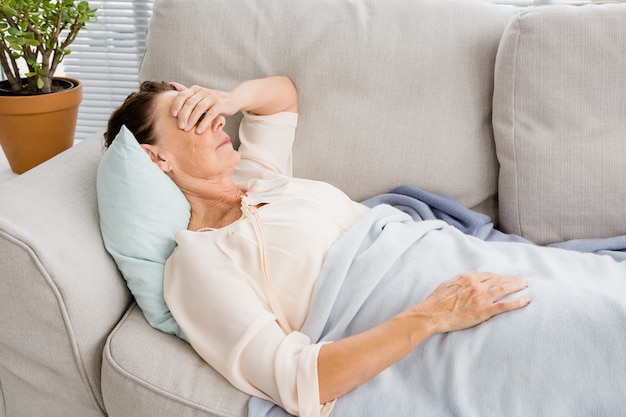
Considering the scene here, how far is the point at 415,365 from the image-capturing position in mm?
1093

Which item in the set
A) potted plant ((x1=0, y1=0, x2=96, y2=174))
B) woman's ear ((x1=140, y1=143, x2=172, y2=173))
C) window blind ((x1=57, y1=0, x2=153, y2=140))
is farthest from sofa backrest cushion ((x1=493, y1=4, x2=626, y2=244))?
window blind ((x1=57, y1=0, x2=153, y2=140))

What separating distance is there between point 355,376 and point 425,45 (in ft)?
2.87

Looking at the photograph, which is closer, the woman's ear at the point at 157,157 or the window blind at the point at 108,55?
the woman's ear at the point at 157,157

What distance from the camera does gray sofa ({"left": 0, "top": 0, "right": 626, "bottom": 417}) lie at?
1.18 meters

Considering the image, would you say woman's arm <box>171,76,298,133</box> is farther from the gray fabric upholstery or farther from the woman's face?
the gray fabric upholstery

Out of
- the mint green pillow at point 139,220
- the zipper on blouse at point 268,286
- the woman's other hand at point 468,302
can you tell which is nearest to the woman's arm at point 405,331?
the woman's other hand at point 468,302

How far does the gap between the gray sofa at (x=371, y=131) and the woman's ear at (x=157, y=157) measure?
0.55 feet

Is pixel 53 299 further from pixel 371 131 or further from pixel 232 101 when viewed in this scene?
pixel 371 131

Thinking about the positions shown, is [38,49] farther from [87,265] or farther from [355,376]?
[355,376]

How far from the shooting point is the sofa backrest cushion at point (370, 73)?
154cm

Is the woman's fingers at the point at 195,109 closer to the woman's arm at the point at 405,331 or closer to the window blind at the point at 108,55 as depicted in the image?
the woman's arm at the point at 405,331

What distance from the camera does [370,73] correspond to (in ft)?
5.10

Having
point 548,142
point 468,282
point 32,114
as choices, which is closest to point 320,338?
point 468,282

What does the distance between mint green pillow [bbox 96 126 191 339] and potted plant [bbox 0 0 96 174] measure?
0.67 m
